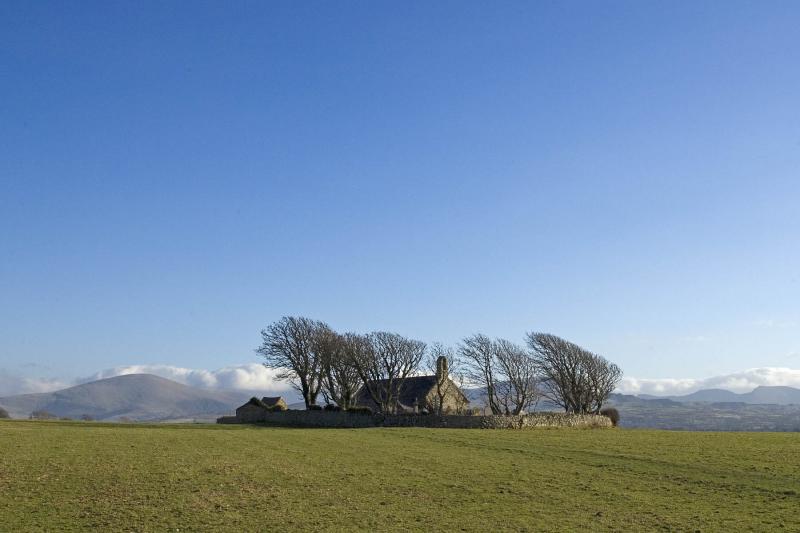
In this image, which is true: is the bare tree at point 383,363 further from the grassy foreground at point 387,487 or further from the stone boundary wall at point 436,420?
the grassy foreground at point 387,487

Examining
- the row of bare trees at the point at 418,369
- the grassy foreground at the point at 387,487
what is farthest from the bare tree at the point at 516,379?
the grassy foreground at the point at 387,487

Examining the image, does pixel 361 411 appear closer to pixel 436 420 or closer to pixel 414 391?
pixel 436 420

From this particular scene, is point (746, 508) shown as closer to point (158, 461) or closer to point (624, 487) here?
point (624, 487)

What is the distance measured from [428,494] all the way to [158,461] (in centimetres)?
1250

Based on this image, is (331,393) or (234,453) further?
(331,393)

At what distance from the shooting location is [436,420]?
59188 mm

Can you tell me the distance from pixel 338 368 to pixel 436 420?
2358 centimetres

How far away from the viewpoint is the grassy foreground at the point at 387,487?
1809 cm

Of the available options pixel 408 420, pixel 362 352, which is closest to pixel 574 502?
pixel 408 420

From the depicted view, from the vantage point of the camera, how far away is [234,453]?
32.4 metres

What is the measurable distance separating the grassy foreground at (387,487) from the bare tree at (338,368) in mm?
42699

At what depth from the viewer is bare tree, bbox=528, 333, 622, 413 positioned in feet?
275

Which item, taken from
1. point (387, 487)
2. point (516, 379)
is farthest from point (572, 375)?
point (387, 487)

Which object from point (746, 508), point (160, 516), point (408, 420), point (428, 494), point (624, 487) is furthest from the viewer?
point (408, 420)
